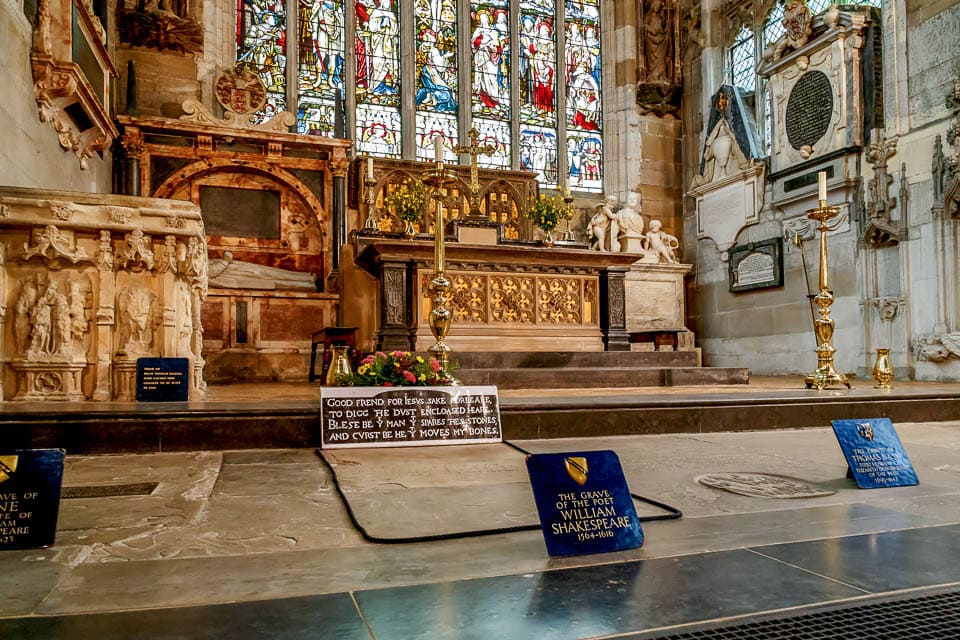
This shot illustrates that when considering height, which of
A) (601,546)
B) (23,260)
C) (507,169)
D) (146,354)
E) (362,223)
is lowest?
(601,546)

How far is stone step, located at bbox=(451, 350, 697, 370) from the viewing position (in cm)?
816

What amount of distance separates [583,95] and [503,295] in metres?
8.61

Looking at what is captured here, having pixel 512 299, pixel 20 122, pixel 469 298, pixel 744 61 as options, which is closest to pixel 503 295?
pixel 512 299

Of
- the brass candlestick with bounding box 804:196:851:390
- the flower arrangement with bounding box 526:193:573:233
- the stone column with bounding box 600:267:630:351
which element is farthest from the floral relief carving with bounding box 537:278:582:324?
the brass candlestick with bounding box 804:196:851:390

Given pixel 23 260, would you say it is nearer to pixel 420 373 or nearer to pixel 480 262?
pixel 420 373

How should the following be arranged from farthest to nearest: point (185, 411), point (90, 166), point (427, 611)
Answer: point (90, 166), point (185, 411), point (427, 611)

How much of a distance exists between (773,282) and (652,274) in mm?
2365

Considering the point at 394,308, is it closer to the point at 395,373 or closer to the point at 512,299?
the point at 512,299

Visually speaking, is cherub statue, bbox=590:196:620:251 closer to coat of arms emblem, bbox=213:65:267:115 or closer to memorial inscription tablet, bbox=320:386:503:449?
coat of arms emblem, bbox=213:65:267:115

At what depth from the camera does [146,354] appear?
17.6 ft

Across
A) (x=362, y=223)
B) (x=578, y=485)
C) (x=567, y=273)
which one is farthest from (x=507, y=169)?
(x=578, y=485)

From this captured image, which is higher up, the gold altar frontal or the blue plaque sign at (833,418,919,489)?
the gold altar frontal

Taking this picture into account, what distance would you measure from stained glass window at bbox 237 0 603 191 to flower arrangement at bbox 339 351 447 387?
886 centimetres

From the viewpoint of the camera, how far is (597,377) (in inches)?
314
